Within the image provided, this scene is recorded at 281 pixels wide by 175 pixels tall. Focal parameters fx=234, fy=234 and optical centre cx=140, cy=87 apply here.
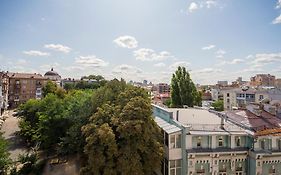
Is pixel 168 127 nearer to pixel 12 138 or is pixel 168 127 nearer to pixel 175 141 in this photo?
pixel 175 141

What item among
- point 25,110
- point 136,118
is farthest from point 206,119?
point 25,110

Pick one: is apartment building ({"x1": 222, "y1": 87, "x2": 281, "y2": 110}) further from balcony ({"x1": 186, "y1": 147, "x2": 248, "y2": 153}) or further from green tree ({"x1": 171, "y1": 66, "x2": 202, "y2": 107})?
balcony ({"x1": 186, "y1": 147, "x2": 248, "y2": 153})

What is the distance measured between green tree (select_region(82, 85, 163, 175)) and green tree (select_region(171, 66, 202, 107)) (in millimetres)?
23003

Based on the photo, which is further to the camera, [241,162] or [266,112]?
[266,112]

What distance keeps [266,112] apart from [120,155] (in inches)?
621

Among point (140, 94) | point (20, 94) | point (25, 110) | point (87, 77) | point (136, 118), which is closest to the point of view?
point (136, 118)

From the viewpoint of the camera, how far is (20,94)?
78812 millimetres

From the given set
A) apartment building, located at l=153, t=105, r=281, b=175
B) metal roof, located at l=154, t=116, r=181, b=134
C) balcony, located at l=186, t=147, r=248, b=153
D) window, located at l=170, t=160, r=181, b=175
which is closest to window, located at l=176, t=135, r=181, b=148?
apartment building, located at l=153, t=105, r=281, b=175

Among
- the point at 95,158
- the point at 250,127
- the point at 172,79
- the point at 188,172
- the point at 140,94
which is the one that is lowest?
the point at 188,172

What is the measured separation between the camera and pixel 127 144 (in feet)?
57.3

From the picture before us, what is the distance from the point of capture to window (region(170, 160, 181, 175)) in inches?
742

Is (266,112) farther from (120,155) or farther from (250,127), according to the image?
(120,155)

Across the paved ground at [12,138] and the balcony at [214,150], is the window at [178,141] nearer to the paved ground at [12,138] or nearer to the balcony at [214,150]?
the balcony at [214,150]

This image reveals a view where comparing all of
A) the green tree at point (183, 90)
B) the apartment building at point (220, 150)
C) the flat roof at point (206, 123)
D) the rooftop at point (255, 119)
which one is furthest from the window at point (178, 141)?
the green tree at point (183, 90)
